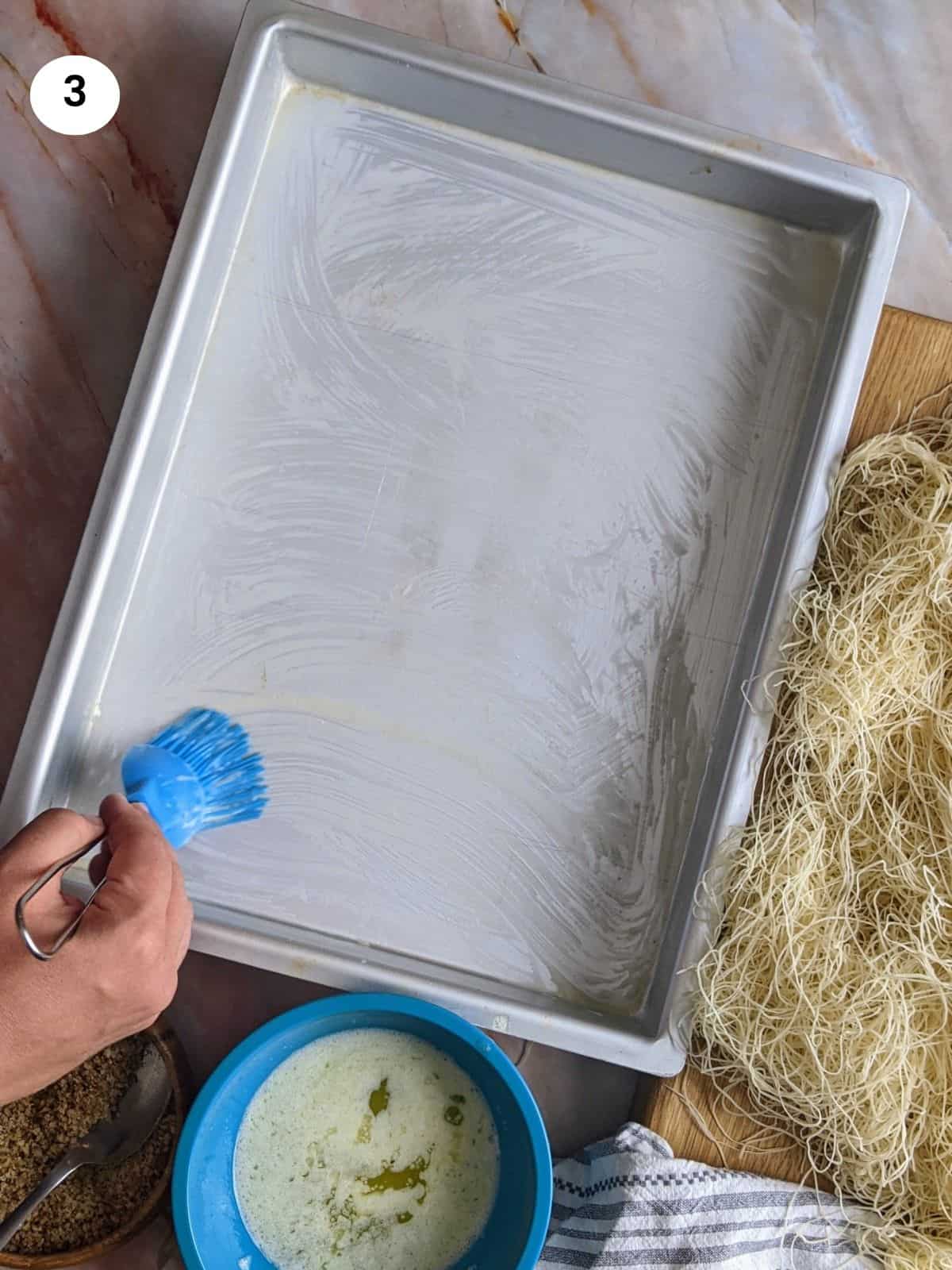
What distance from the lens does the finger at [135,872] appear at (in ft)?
2.20

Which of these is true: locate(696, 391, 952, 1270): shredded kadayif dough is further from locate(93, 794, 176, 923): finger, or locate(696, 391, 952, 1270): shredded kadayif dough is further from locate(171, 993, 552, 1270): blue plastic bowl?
locate(93, 794, 176, 923): finger

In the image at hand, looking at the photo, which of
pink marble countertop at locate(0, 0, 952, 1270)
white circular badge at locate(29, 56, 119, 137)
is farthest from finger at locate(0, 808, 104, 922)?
white circular badge at locate(29, 56, 119, 137)

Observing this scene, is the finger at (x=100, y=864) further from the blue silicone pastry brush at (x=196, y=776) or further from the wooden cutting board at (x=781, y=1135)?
the wooden cutting board at (x=781, y=1135)

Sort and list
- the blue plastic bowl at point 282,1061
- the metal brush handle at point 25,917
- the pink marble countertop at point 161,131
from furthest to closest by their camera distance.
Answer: the pink marble countertop at point 161,131 < the blue plastic bowl at point 282,1061 < the metal brush handle at point 25,917

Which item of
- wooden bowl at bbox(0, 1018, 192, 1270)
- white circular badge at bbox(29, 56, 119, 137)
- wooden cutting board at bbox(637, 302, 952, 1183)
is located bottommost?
wooden bowl at bbox(0, 1018, 192, 1270)

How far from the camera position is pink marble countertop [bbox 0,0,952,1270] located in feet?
2.90

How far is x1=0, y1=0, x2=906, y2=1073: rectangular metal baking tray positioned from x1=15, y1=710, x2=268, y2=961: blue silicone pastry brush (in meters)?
0.01

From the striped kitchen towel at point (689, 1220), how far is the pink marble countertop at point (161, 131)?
57 centimetres

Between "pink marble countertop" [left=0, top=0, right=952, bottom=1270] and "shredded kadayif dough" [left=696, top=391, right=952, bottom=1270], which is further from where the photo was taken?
"pink marble countertop" [left=0, top=0, right=952, bottom=1270]

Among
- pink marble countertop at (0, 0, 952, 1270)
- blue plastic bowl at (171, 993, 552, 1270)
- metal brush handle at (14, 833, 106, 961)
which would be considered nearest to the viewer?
metal brush handle at (14, 833, 106, 961)

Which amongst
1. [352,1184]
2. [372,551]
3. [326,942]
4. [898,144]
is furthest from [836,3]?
[352,1184]

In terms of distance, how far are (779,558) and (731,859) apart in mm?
231

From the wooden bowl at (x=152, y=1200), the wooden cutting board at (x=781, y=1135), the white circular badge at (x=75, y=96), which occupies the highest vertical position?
the white circular badge at (x=75, y=96)

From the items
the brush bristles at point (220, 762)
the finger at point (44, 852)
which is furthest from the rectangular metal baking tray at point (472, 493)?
the finger at point (44, 852)
